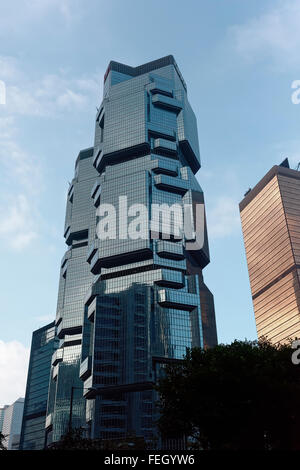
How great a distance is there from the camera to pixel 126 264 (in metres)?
165

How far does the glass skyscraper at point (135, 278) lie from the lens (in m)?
140

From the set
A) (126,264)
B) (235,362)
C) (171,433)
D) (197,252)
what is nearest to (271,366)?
(235,362)

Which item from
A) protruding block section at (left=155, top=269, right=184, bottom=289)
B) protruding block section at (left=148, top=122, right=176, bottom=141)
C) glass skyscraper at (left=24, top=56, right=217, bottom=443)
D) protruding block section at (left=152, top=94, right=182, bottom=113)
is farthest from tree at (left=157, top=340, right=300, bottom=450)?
protruding block section at (left=152, top=94, right=182, bottom=113)

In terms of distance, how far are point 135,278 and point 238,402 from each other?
114490 millimetres

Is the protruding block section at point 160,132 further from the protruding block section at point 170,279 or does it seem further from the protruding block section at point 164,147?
the protruding block section at point 170,279

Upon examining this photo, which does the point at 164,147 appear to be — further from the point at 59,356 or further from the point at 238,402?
the point at 238,402

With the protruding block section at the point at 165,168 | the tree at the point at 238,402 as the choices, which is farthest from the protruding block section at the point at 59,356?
the tree at the point at 238,402

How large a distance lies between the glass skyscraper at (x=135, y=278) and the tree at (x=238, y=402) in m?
76.8

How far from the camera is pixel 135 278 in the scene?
15712 centimetres

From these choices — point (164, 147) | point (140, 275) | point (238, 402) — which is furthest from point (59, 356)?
point (238, 402)

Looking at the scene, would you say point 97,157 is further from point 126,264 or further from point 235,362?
point 235,362

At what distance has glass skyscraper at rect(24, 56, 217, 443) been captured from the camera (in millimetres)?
140125

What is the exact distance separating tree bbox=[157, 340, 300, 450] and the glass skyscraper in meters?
76.8

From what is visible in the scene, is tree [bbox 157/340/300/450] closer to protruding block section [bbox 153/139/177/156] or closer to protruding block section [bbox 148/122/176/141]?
protruding block section [bbox 153/139/177/156]
